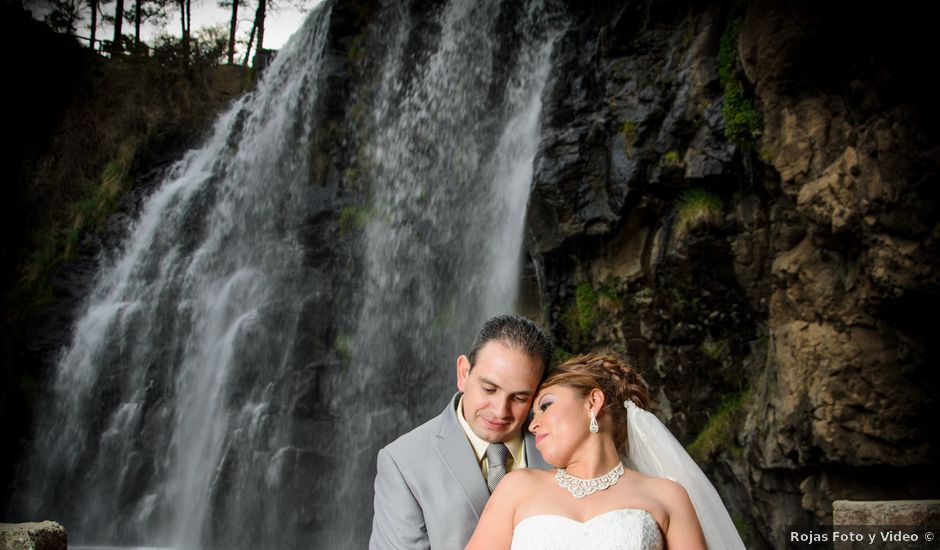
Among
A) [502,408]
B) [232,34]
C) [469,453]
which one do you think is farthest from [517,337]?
[232,34]

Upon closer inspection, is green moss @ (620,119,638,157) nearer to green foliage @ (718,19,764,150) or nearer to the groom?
green foliage @ (718,19,764,150)

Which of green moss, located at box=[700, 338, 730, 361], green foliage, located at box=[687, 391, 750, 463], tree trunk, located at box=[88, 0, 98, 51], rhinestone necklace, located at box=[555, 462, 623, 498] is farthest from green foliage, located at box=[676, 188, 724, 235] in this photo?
tree trunk, located at box=[88, 0, 98, 51]

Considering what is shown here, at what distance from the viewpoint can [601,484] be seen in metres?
3.16

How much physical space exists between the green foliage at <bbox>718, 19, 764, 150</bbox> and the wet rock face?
0.08 meters

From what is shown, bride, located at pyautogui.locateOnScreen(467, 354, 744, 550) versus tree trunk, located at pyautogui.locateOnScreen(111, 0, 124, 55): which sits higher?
Answer: tree trunk, located at pyautogui.locateOnScreen(111, 0, 124, 55)

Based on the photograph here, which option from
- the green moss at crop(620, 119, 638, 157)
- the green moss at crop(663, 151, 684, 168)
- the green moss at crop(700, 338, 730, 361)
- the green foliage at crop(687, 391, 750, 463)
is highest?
→ the green moss at crop(620, 119, 638, 157)

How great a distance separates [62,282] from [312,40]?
7.60 m

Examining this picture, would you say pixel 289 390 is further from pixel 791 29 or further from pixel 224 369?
pixel 791 29

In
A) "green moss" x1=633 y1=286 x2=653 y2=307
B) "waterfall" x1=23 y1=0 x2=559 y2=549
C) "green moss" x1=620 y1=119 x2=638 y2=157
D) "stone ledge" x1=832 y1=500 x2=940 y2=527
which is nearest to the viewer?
"stone ledge" x1=832 y1=500 x2=940 y2=527

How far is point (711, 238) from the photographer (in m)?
8.27

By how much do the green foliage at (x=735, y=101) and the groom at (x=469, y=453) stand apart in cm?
534

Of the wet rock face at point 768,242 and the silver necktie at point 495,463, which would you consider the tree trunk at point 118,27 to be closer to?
the wet rock face at point 768,242

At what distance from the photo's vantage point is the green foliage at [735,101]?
7926mm

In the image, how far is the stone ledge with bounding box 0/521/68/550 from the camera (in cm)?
353
